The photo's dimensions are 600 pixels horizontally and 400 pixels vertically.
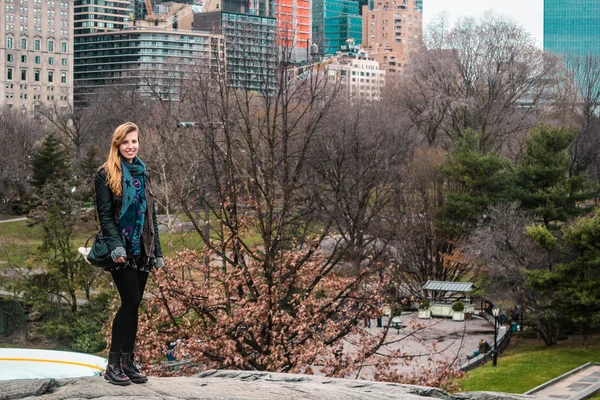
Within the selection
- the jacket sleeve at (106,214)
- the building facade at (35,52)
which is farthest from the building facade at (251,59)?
the building facade at (35,52)

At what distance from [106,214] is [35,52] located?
18613 centimetres

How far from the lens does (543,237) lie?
42094mm

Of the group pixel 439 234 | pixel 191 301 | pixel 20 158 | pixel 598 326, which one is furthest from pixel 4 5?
pixel 191 301

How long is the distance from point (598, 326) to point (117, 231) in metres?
37.5

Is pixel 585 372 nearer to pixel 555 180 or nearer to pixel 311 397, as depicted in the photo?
pixel 555 180

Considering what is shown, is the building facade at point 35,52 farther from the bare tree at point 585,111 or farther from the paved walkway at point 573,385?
the paved walkway at point 573,385

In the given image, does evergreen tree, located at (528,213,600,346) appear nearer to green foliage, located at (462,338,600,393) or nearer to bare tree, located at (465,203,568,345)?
bare tree, located at (465,203,568,345)

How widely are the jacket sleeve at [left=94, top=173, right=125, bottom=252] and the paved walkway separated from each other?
72.4ft

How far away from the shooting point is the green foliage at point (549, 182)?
4709 cm

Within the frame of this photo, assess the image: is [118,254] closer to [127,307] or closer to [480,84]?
[127,307]

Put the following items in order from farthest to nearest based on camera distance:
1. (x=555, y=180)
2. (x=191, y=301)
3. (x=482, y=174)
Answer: (x=482, y=174), (x=555, y=180), (x=191, y=301)

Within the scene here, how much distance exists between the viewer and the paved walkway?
31.0 metres

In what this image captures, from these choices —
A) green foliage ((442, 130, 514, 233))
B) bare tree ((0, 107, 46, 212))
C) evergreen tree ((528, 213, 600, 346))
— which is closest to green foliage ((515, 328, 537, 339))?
evergreen tree ((528, 213, 600, 346))

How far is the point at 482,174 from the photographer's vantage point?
5181 cm
